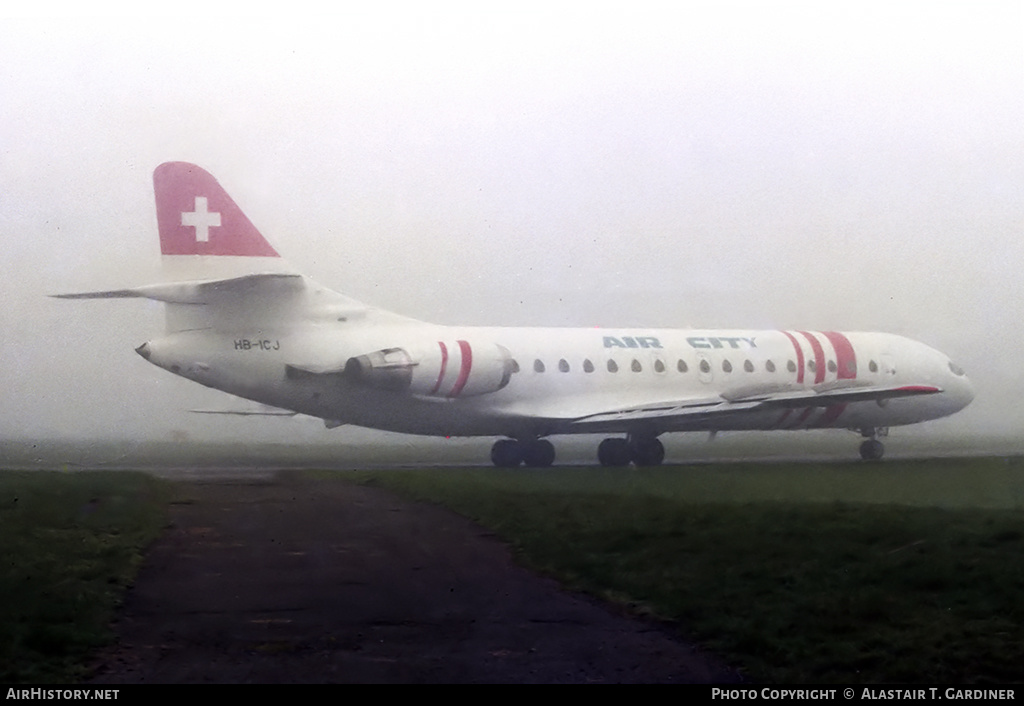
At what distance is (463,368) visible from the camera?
22.1 m

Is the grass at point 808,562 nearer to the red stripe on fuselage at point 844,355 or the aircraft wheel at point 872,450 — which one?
the aircraft wheel at point 872,450

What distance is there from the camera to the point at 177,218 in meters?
18.9

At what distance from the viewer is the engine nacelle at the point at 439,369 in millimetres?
21172

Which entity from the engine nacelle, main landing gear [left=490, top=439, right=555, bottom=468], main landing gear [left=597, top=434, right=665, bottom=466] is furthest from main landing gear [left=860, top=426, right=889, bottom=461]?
the engine nacelle

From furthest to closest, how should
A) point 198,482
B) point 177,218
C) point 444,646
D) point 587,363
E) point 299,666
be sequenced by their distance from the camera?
point 587,363 → point 177,218 → point 198,482 → point 444,646 → point 299,666

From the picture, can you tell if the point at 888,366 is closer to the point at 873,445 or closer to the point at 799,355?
the point at 799,355

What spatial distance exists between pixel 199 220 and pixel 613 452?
406 inches

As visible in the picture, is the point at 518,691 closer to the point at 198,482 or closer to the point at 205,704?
the point at 205,704

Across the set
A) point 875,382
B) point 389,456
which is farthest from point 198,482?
point 875,382

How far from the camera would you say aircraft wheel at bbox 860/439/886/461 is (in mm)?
23175

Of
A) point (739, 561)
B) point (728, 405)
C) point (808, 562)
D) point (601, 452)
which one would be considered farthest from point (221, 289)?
point (808, 562)

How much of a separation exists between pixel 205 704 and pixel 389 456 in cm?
1523

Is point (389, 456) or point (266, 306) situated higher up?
point (266, 306)

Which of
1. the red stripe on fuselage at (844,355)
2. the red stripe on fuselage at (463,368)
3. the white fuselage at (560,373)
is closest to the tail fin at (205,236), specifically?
the white fuselage at (560,373)
